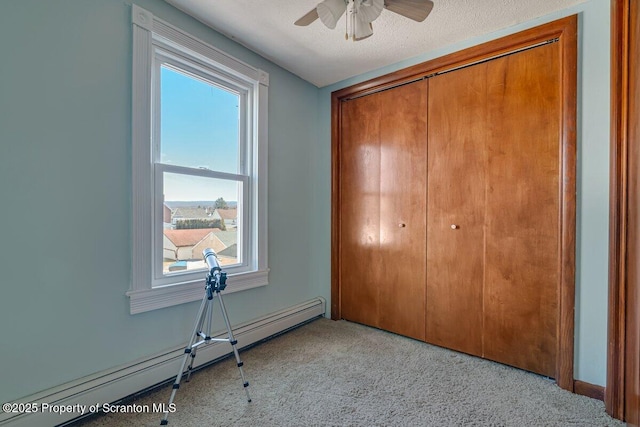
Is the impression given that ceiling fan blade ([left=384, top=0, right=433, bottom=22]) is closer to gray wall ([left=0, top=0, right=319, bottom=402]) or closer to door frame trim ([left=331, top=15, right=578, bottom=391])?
door frame trim ([left=331, top=15, right=578, bottom=391])

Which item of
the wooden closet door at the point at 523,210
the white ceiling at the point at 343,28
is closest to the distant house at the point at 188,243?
the white ceiling at the point at 343,28

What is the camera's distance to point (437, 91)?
8.16 feet

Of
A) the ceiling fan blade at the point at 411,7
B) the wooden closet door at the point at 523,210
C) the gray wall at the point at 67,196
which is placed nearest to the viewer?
the gray wall at the point at 67,196

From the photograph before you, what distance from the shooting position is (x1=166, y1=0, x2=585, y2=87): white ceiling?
193 cm

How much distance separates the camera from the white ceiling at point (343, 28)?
6.33ft

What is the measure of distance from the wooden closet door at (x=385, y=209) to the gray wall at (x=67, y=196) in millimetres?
1697

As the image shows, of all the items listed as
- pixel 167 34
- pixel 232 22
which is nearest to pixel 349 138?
pixel 232 22

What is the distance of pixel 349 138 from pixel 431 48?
1.05 meters

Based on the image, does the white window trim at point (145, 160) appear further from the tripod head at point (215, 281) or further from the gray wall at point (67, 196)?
the tripod head at point (215, 281)

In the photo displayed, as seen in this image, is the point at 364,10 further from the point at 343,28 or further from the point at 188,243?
the point at 188,243

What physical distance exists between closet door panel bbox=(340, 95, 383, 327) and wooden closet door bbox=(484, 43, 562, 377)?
0.97 meters

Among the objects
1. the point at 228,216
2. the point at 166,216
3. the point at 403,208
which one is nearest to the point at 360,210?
the point at 403,208

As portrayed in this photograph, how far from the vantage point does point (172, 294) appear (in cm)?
197

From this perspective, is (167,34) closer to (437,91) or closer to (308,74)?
(308,74)
